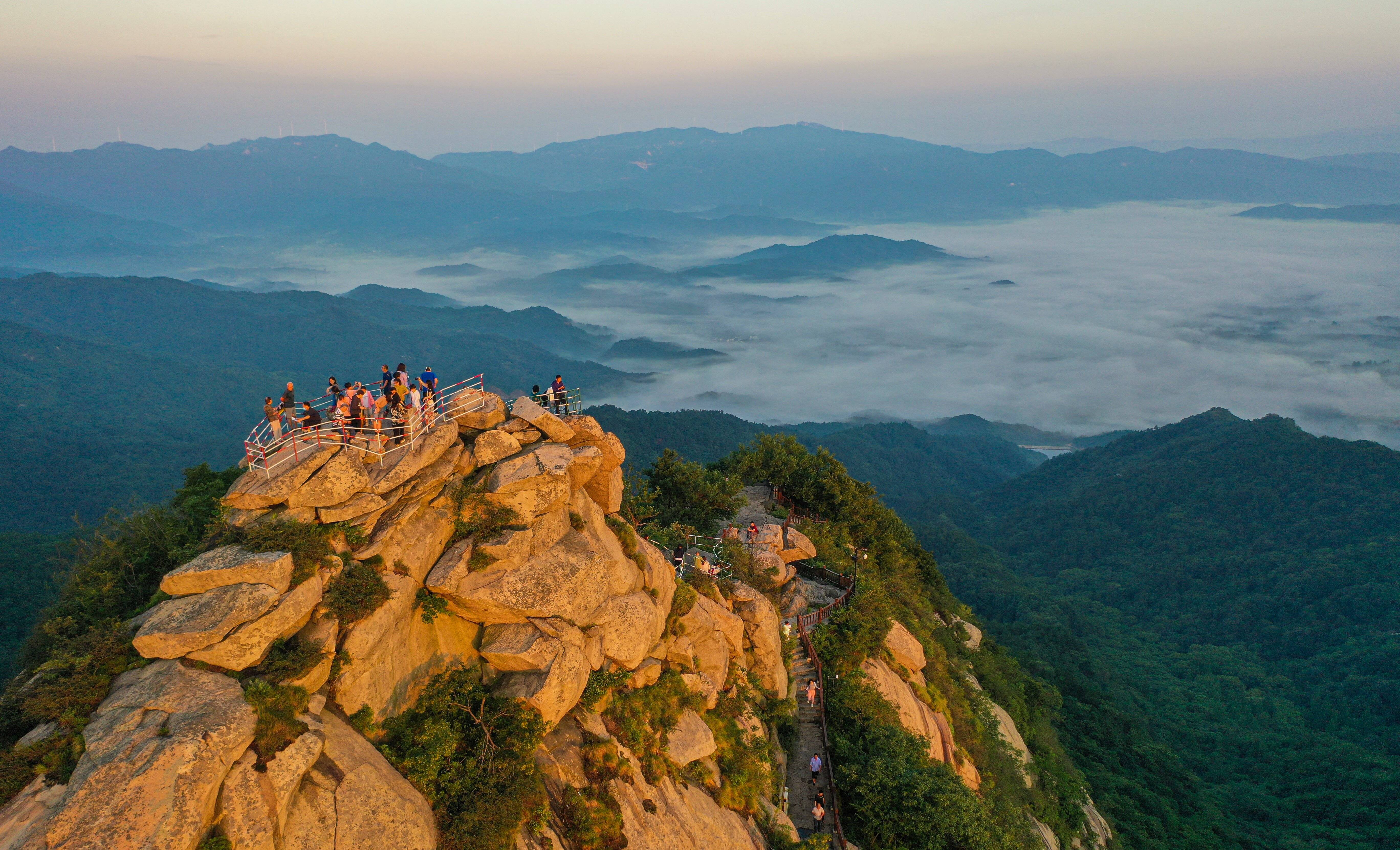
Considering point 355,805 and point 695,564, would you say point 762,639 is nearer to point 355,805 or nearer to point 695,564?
point 695,564

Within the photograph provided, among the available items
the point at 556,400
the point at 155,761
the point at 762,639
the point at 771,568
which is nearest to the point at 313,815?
the point at 155,761

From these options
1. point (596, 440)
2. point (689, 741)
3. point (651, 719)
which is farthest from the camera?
point (596, 440)

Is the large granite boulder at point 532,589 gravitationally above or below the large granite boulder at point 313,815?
above

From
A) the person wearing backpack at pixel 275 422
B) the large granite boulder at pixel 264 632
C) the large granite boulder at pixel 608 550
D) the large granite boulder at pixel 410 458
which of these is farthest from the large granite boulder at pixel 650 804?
the person wearing backpack at pixel 275 422

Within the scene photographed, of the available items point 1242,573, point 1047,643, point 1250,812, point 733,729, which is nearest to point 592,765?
point 733,729

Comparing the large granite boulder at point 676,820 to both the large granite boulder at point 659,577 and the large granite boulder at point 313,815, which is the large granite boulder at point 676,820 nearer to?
the large granite boulder at point 659,577

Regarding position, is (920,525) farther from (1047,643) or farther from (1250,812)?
(1250,812)

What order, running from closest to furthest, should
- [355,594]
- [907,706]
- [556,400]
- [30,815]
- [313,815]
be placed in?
[30,815] < [313,815] < [355,594] < [556,400] < [907,706]
